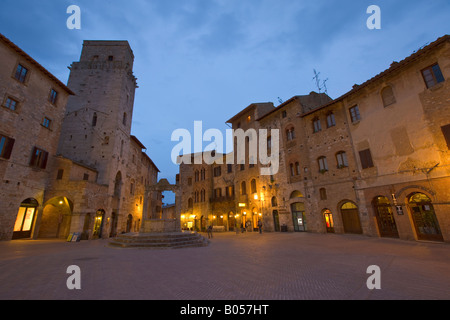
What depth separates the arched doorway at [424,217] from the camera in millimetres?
12547

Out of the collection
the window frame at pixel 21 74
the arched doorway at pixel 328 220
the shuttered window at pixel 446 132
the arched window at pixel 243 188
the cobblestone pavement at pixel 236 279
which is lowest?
the cobblestone pavement at pixel 236 279

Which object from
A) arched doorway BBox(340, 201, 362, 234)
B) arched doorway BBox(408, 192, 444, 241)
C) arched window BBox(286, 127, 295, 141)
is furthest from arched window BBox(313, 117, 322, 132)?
arched doorway BBox(408, 192, 444, 241)

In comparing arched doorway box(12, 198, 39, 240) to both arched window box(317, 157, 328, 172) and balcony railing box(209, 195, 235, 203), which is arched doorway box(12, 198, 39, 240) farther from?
arched window box(317, 157, 328, 172)

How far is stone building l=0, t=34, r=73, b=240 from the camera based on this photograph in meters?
14.8

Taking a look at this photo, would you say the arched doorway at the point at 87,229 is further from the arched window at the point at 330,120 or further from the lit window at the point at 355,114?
the lit window at the point at 355,114

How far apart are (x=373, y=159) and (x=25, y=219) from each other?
1174 inches

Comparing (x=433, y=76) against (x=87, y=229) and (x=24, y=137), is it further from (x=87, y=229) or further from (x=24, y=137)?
(x=87, y=229)

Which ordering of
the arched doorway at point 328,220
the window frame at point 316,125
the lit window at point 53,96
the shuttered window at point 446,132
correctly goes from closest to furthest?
1. the shuttered window at point 446,132
2. the arched doorway at point 328,220
3. the lit window at point 53,96
4. the window frame at point 316,125

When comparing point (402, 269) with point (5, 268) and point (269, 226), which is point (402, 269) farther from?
point (269, 226)

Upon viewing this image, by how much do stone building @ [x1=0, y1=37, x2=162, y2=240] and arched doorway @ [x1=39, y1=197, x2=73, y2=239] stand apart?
8 cm

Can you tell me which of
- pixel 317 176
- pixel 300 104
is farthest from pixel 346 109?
pixel 317 176

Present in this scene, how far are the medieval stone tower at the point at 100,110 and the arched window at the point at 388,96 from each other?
1069 inches

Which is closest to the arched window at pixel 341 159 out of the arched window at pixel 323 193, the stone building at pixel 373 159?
the stone building at pixel 373 159

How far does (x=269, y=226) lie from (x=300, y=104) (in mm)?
14852
